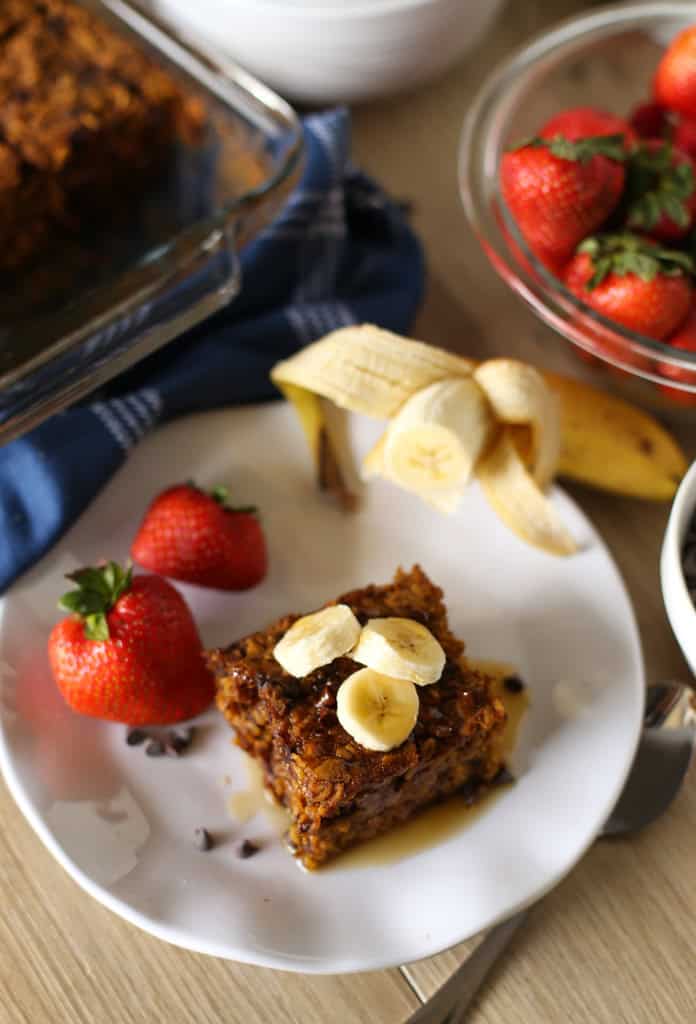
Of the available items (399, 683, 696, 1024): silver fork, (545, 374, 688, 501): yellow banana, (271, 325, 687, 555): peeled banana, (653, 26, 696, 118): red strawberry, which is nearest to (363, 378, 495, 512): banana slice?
(271, 325, 687, 555): peeled banana

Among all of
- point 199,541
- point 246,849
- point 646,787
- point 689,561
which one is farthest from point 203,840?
point 689,561

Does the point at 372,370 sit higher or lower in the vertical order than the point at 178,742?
higher

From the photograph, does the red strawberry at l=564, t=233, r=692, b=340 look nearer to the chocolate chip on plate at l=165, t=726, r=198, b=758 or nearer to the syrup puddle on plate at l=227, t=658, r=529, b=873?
the syrup puddle on plate at l=227, t=658, r=529, b=873

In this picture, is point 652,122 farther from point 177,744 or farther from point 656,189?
point 177,744

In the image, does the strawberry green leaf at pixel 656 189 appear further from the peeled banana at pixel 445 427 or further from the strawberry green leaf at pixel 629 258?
the peeled banana at pixel 445 427

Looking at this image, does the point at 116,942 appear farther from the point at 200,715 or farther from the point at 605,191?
the point at 605,191

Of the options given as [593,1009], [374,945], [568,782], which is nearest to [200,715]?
[374,945]
